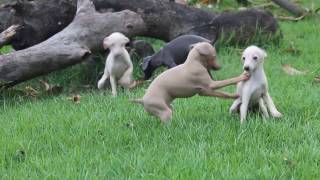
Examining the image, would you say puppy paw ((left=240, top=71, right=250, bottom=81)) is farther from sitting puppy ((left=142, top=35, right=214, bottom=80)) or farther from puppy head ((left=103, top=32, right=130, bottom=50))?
puppy head ((left=103, top=32, right=130, bottom=50))

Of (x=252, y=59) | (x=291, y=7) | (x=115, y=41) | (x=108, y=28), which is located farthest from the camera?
(x=291, y=7)

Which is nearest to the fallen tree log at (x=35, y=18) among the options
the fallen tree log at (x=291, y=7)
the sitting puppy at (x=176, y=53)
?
the sitting puppy at (x=176, y=53)

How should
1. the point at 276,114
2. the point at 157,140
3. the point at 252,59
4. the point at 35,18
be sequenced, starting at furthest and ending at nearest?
the point at 35,18 → the point at 276,114 → the point at 252,59 → the point at 157,140

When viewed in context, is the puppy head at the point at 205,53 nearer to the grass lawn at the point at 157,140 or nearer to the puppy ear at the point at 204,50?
the puppy ear at the point at 204,50

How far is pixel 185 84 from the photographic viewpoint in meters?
4.95

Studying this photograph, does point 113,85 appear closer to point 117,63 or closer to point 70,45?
point 117,63

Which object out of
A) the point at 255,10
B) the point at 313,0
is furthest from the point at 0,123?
the point at 313,0

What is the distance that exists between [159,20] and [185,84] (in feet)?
11.1

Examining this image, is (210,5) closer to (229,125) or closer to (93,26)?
(93,26)

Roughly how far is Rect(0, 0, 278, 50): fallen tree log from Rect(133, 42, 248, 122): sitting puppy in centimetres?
312

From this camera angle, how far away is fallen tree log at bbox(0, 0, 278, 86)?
266 inches

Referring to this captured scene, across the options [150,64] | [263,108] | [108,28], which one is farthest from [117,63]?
[263,108]

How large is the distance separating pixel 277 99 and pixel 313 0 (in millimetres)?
7069

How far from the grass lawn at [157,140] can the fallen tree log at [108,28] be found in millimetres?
404
